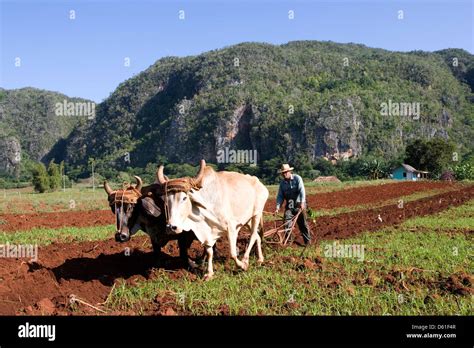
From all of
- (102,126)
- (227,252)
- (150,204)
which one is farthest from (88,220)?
(102,126)

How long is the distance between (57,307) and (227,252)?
4081 mm

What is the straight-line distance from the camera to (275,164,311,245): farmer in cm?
945

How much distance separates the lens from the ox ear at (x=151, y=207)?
6.77 meters

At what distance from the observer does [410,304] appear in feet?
18.1

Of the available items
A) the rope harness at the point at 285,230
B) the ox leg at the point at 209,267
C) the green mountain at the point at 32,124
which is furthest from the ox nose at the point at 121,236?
the green mountain at the point at 32,124

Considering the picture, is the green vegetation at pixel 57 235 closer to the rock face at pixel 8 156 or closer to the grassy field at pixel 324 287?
the grassy field at pixel 324 287

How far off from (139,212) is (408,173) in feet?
183
